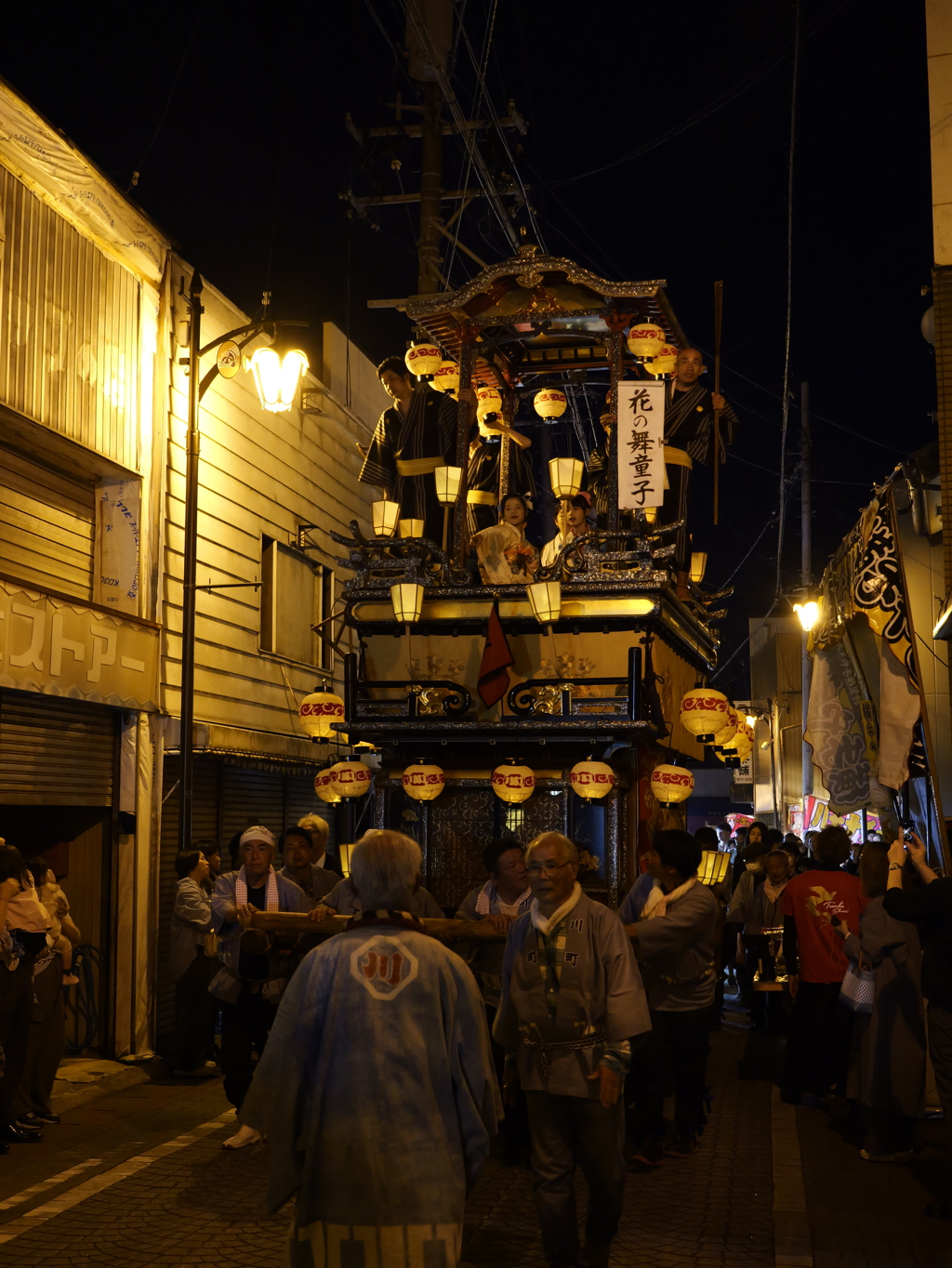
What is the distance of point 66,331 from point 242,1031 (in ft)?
23.4

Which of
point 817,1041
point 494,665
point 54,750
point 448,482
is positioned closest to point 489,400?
point 448,482

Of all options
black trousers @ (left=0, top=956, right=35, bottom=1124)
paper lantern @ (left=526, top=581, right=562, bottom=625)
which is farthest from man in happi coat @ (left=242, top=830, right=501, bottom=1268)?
paper lantern @ (left=526, top=581, right=562, bottom=625)

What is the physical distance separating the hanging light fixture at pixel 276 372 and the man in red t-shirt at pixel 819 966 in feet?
23.7

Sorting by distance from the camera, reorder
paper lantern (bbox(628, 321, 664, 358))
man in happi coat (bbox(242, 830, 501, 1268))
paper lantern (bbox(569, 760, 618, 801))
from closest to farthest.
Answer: man in happi coat (bbox(242, 830, 501, 1268))
paper lantern (bbox(569, 760, 618, 801))
paper lantern (bbox(628, 321, 664, 358))

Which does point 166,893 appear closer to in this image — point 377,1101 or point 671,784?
point 671,784

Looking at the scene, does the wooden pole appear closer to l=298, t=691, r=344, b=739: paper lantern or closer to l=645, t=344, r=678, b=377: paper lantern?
l=645, t=344, r=678, b=377: paper lantern

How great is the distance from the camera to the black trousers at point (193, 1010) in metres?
11.9

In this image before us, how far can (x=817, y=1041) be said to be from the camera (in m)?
10.3

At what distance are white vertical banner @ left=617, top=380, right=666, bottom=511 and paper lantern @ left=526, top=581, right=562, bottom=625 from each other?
56.8 inches

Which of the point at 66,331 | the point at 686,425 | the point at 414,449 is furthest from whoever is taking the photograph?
the point at 414,449

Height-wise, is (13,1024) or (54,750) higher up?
(54,750)

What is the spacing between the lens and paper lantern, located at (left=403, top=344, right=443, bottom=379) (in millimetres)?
13727

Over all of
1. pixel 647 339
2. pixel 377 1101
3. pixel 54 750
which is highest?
pixel 647 339

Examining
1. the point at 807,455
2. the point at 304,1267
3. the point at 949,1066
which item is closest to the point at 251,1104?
the point at 304,1267
